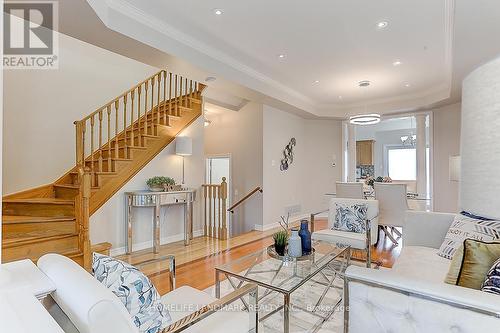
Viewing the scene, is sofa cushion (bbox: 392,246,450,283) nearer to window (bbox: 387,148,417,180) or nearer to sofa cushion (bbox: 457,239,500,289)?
sofa cushion (bbox: 457,239,500,289)

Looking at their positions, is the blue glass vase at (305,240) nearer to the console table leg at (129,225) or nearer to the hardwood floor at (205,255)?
Result: the hardwood floor at (205,255)

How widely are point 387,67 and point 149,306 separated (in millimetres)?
4722

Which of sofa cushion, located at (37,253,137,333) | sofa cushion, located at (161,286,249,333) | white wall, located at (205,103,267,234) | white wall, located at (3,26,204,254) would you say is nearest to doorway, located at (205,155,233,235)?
white wall, located at (205,103,267,234)

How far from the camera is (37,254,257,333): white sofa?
0.89 metres

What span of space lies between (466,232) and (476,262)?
106cm

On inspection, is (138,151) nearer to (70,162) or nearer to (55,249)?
(70,162)

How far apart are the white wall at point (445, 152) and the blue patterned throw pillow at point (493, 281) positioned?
5.18 m

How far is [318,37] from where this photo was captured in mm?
3426

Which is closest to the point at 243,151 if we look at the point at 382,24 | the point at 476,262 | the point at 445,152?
the point at 382,24

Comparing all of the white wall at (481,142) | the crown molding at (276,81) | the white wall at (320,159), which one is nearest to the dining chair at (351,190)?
the white wall at (481,142)

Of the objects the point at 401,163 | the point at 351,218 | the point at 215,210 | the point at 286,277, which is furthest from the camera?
the point at 401,163

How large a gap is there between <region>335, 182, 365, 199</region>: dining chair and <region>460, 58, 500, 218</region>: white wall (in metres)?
1.86

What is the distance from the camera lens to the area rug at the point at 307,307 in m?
2.16

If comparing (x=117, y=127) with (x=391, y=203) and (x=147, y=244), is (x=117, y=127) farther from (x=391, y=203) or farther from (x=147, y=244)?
(x=391, y=203)
